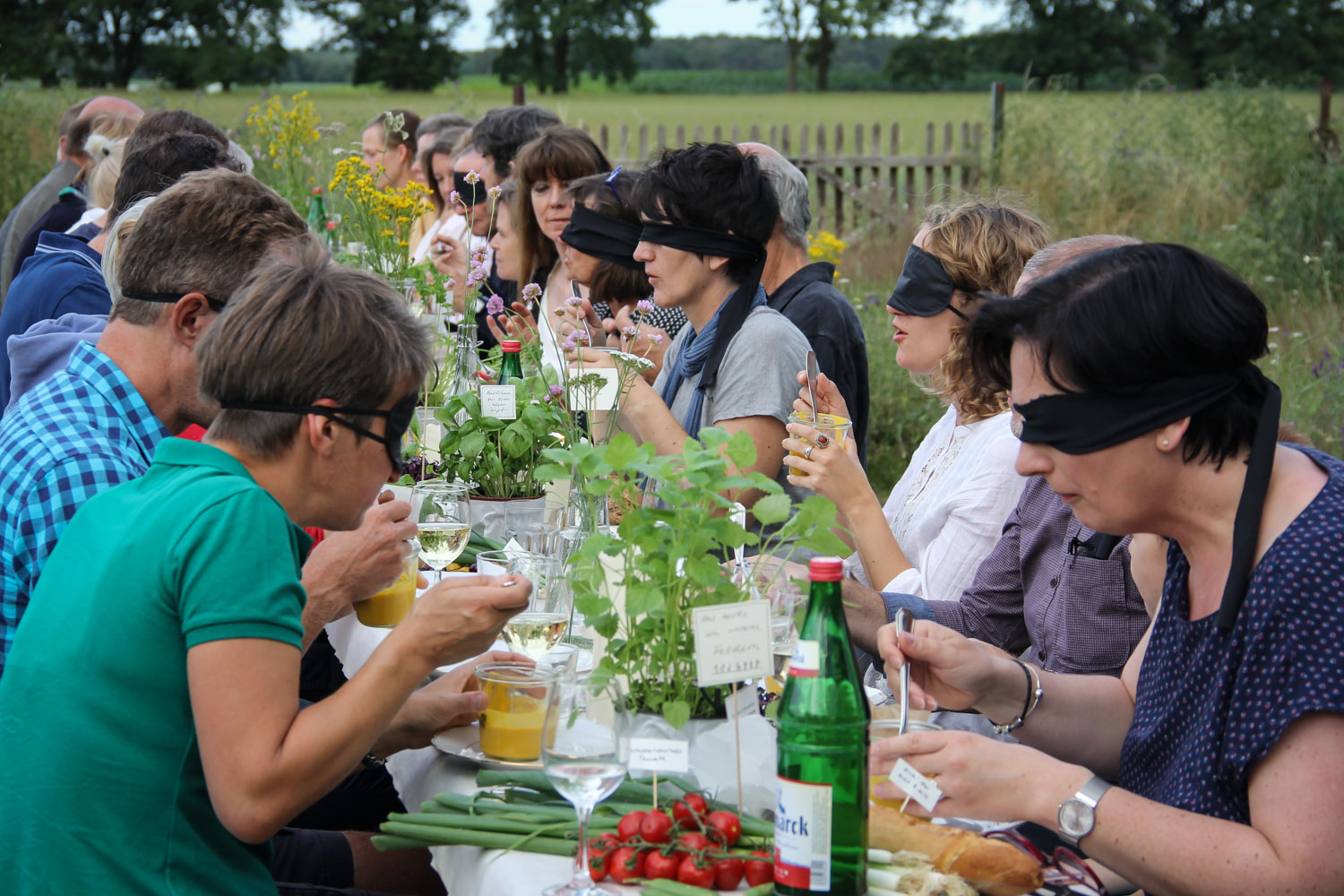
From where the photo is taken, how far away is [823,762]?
4.34 ft

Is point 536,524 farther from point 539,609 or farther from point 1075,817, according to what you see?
point 1075,817

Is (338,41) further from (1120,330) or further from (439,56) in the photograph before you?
(1120,330)

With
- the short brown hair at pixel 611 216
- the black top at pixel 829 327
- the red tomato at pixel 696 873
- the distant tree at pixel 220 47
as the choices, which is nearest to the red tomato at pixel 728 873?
the red tomato at pixel 696 873

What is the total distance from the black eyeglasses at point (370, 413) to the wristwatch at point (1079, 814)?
1.03m

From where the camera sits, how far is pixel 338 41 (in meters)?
48.6

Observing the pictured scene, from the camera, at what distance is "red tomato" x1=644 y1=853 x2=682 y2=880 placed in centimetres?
139

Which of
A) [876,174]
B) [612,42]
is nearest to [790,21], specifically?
[612,42]

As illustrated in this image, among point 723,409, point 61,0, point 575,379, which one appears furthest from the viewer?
point 61,0

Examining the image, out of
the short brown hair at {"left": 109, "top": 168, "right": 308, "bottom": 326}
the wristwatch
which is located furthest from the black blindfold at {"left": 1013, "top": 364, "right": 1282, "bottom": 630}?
the short brown hair at {"left": 109, "top": 168, "right": 308, "bottom": 326}

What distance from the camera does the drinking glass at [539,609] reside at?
2045 mm

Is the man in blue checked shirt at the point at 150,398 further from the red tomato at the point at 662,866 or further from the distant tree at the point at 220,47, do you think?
the distant tree at the point at 220,47

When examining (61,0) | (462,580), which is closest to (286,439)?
(462,580)

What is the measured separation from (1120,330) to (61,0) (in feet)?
147

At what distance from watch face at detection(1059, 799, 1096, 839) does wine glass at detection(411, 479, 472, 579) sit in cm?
146
